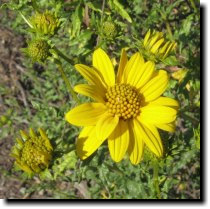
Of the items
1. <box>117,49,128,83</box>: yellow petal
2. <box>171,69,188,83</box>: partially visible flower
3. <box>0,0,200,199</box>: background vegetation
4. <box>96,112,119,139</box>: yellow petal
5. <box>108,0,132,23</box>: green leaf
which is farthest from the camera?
<box>171,69,188,83</box>: partially visible flower

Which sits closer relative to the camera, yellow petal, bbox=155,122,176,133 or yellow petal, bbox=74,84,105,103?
yellow petal, bbox=74,84,105,103

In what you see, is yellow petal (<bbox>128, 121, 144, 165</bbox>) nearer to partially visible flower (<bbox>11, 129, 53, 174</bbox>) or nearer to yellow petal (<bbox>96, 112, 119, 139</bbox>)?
yellow petal (<bbox>96, 112, 119, 139</bbox>)

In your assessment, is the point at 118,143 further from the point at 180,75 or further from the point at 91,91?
the point at 180,75

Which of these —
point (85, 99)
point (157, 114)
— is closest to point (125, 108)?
point (157, 114)

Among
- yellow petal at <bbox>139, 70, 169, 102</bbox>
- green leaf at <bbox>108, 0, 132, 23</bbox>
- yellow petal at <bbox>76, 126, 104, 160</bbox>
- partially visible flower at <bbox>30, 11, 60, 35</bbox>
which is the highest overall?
green leaf at <bbox>108, 0, 132, 23</bbox>

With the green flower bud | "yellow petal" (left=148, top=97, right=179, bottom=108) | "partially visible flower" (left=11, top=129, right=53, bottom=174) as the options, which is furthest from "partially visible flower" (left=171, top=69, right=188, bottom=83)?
"partially visible flower" (left=11, top=129, right=53, bottom=174)

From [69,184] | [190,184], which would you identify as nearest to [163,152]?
[190,184]

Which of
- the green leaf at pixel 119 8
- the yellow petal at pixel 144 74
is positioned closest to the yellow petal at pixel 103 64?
the yellow petal at pixel 144 74
